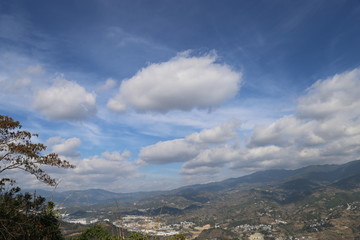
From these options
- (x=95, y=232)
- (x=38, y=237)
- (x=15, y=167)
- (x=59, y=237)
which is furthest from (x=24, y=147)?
(x=95, y=232)

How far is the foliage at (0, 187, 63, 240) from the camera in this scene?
47.4 ft

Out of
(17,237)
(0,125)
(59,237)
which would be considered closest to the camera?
(17,237)

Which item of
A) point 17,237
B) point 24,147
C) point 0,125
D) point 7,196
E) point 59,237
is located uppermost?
point 0,125

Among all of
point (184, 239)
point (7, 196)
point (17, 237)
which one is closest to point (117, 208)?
point (184, 239)

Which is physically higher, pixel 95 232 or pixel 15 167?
pixel 15 167

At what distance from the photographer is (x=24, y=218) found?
16.2 meters

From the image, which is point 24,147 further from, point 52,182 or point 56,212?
point 56,212

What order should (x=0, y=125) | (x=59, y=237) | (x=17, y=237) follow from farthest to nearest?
1. (x=59, y=237)
2. (x=0, y=125)
3. (x=17, y=237)

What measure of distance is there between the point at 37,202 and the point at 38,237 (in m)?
4.67

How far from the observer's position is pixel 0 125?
55.9ft

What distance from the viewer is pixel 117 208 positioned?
26.1 ft

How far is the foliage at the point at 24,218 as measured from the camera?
47.4ft

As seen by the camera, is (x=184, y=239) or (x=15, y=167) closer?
(x=184, y=239)

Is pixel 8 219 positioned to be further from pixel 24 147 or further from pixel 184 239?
pixel 184 239
